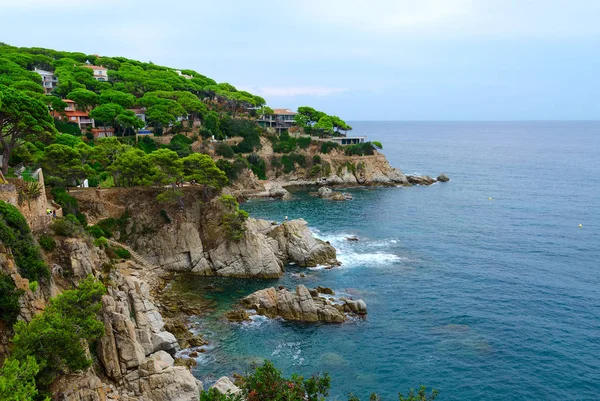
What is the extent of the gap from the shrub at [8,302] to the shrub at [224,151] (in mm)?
77885

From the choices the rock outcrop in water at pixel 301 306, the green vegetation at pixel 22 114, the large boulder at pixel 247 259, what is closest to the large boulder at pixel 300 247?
the large boulder at pixel 247 259

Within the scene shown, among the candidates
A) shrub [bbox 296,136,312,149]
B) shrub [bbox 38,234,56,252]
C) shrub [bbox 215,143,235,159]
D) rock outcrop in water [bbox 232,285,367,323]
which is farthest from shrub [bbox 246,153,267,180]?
shrub [bbox 38,234,56,252]

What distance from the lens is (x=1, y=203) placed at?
98.4 ft

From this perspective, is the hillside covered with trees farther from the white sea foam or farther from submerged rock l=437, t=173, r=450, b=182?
submerged rock l=437, t=173, r=450, b=182

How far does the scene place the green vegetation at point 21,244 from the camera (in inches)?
1103

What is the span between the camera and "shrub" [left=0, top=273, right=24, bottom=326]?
80.8 feet

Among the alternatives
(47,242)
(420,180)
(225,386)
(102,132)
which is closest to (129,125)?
(102,132)

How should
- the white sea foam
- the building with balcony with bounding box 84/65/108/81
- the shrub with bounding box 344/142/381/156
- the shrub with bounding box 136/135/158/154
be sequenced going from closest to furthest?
the white sea foam < the shrub with bounding box 136/135/158/154 < the building with balcony with bounding box 84/65/108/81 < the shrub with bounding box 344/142/381/156

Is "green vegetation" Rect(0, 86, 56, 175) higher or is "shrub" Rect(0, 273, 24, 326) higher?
"green vegetation" Rect(0, 86, 56, 175)

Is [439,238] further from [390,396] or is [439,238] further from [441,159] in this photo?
[441,159]

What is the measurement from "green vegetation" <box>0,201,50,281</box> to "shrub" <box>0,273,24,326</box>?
117 inches

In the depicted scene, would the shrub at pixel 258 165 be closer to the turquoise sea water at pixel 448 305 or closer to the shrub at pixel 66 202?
the turquoise sea water at pixel 448 305

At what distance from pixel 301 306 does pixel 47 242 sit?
75.4 ft

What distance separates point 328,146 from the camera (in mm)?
118062
